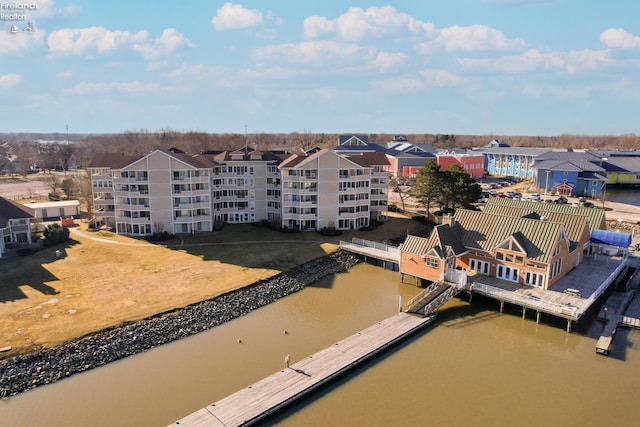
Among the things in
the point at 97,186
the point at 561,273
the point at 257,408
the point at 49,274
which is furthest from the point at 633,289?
the point at 97,186

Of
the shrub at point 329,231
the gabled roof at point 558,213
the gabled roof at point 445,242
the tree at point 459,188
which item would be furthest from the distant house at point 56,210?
the gabled roof at point 558,213

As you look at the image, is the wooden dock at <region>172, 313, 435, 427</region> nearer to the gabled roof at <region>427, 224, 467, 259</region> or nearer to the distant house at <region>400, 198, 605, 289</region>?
the gabled roof at <region>427, 224, 467, 259</region>

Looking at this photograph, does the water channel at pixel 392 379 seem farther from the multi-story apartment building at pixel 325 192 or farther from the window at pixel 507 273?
the multi-story apartment building at pixel 325 192

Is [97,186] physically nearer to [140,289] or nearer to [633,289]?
[140,289]

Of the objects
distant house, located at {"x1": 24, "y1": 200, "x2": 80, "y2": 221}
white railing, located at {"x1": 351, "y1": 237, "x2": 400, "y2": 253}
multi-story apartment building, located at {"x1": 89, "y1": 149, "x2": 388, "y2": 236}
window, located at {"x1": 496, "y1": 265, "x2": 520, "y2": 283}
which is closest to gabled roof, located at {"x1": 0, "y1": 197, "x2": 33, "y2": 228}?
multi-story apartment building, located at {"x1": 89, "y1": 149, "x2": 388, "y2": 236}

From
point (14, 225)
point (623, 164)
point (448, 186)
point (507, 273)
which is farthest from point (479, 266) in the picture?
point (623, 164)

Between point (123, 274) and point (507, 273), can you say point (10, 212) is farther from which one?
point (507, 273)
